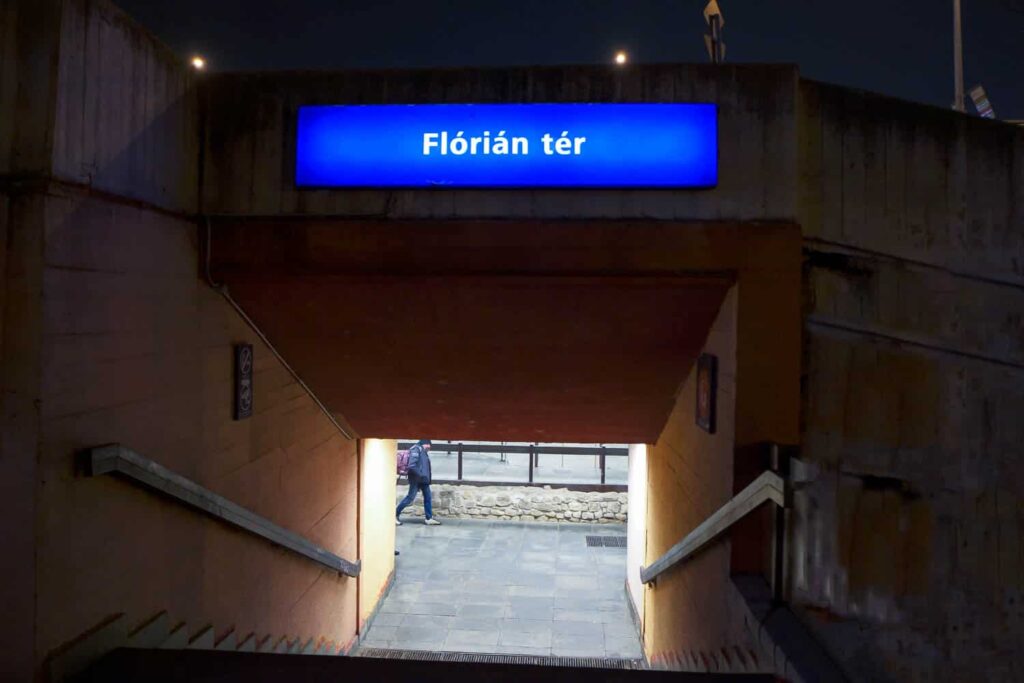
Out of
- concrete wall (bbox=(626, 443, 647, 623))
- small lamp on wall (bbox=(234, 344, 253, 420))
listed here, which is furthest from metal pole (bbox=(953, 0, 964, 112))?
small lamp on wall (bbox=(234, 344, 253, 420))

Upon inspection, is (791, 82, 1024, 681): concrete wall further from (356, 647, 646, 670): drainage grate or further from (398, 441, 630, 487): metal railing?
(398, 441, 630, 487): metal railing

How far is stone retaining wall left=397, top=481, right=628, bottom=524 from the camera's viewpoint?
35.9 ft

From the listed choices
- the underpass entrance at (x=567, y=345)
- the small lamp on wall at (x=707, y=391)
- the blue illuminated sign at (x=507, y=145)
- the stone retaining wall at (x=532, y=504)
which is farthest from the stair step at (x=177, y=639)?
the stone retaining wall at (x=532, y=504)

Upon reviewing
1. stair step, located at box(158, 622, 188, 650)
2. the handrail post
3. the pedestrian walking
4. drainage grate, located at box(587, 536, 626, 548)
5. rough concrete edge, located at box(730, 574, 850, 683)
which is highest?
the handrail post

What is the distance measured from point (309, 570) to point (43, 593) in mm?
3185

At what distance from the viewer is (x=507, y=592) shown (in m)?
8.30

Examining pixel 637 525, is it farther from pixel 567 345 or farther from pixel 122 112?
pixel 122 112

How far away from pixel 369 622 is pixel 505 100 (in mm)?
6016

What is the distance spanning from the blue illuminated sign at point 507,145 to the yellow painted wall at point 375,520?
4.10 m

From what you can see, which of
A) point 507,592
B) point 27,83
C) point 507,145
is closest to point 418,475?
point 507,592

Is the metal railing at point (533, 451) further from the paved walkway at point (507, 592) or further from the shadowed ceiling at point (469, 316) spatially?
the shadowed ceiling at point (469, 316)

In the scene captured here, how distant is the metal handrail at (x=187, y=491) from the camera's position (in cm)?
312

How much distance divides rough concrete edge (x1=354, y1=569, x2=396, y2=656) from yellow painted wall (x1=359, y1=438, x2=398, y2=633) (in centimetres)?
4

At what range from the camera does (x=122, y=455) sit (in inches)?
126
